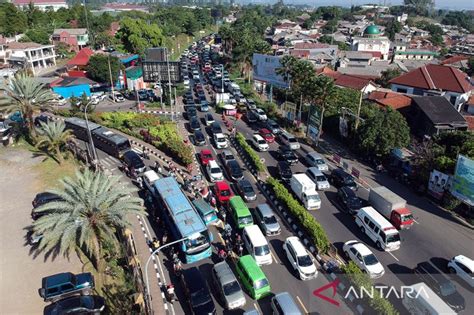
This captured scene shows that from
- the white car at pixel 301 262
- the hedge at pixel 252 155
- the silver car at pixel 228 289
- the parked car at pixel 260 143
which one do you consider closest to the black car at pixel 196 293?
the silver car at pixel 228 289

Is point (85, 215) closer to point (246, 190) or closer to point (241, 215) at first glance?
point (241, 215)

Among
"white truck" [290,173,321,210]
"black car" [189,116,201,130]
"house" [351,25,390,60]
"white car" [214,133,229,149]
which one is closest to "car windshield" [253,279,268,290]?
"white truck" [290,173,321,210]

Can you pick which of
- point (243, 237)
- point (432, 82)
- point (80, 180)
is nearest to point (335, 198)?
point (243, 237)

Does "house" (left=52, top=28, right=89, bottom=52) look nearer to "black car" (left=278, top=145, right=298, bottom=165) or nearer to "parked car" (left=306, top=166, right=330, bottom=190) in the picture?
"black car" (left=278, top=145, right=298, bottom=165)

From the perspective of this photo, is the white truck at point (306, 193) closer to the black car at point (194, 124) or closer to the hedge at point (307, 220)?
the hedge at point (307, 220)

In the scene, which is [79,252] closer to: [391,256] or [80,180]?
[80,180]

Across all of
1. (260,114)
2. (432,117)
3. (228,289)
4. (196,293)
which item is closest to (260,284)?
(228,289)
